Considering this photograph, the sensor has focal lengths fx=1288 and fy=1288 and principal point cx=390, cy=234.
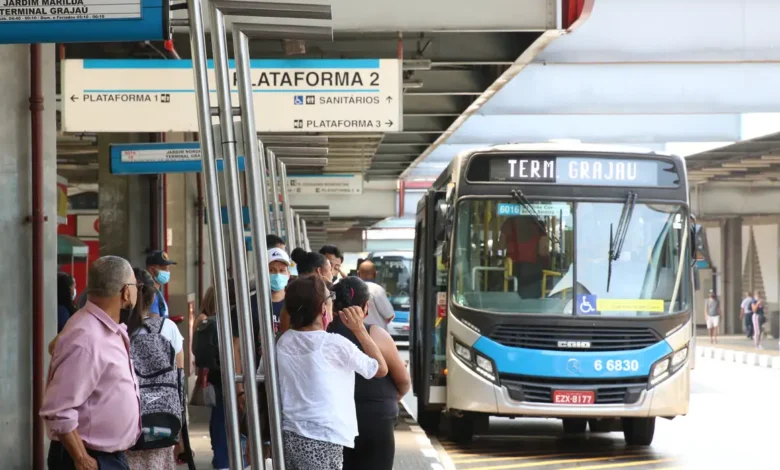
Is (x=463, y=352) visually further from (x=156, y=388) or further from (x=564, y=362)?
(x=156, y=388)

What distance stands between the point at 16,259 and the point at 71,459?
274cm

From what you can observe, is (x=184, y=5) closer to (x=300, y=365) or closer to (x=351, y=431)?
(x=300, y=365)

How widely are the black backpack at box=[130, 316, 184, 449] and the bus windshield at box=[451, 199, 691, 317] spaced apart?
23.2 feet

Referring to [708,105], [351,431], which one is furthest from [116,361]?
[708,105]

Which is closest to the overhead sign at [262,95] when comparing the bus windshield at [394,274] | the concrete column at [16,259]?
the concrete column at [16,259]

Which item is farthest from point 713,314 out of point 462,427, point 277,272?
point 277,272

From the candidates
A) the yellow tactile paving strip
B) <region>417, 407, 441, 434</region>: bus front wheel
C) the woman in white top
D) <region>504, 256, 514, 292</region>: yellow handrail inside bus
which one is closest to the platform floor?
<region>417, 407, 441, 434</region>: bus front wheel

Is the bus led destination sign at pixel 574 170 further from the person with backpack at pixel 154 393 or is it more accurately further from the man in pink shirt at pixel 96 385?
the man in pink shirt at pixel 96 385

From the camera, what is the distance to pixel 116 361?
5391mm

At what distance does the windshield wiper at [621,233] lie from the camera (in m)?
12.9

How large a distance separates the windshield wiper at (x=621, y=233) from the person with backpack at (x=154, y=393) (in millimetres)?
7393

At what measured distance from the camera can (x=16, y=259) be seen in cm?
787

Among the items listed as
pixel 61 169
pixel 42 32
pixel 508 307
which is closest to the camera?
pixel 42 32

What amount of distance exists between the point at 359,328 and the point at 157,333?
973 millimetres
